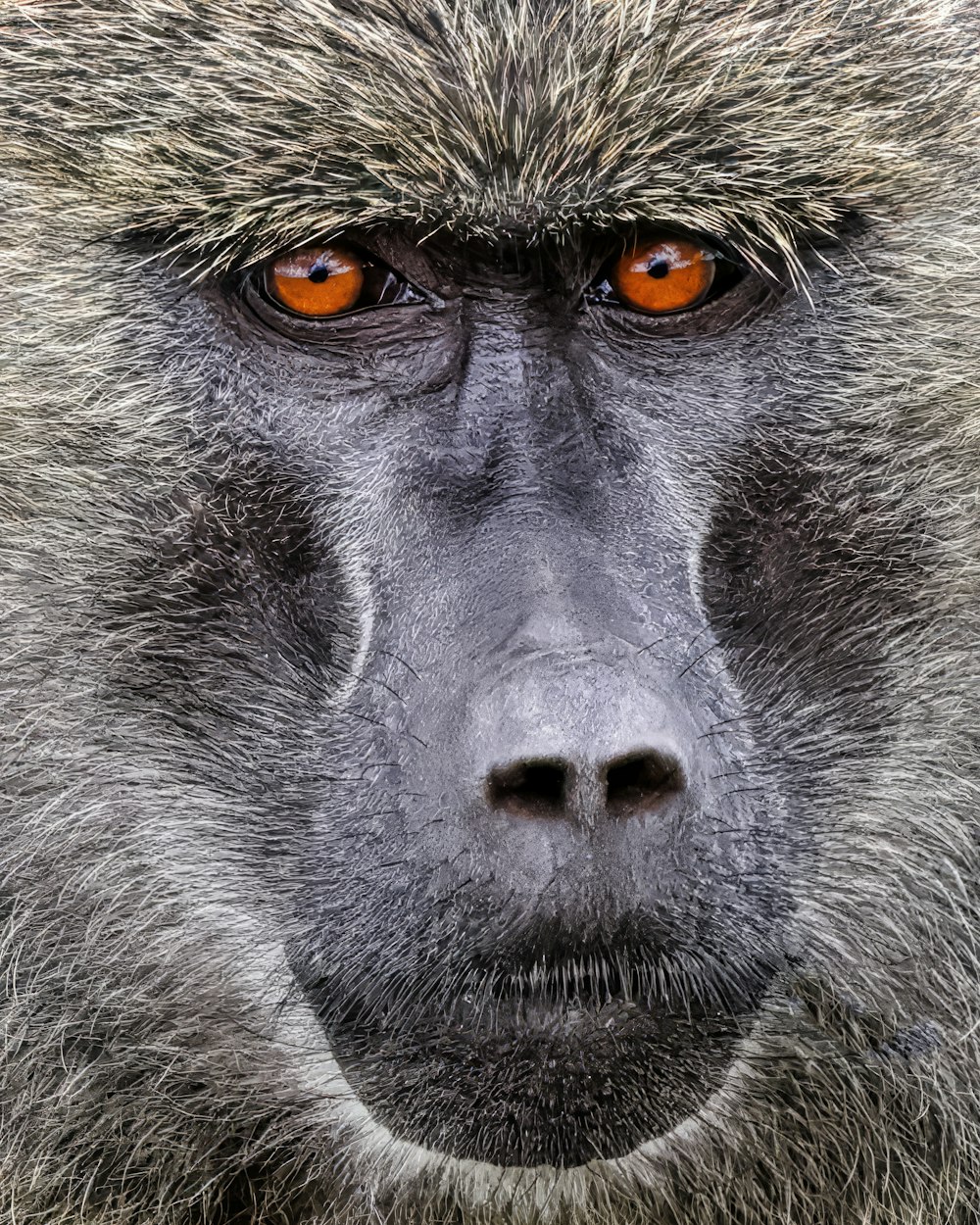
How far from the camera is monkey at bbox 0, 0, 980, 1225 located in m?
2.57

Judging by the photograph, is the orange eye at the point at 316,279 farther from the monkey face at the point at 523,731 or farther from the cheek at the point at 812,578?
the cheek at the point at 812,578

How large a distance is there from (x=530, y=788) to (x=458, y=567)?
0.46m

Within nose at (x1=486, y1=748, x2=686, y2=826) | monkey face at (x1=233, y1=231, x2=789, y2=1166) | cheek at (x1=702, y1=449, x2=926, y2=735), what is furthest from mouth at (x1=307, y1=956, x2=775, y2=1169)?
cheek at (x1=702, y1=449, x2=926, y2=735)

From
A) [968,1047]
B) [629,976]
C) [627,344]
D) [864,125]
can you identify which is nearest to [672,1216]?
[968,1047]

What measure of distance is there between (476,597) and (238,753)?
0.59m

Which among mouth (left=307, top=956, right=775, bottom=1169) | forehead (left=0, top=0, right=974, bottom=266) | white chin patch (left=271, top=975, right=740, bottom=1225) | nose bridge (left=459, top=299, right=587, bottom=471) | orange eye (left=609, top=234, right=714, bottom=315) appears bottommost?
white chin patch (left=271, top=975, right=740, bottom=1225)

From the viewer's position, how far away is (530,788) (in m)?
Result: 2.32

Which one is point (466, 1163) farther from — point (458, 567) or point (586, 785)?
point (458, 567)

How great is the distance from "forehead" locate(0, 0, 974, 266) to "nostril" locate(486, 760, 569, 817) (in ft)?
3.67

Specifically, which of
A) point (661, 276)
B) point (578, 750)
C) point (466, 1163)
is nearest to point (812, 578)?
point (661, 276)

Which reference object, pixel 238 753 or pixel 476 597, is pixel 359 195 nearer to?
pixel 476 597

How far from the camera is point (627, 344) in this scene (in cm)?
298

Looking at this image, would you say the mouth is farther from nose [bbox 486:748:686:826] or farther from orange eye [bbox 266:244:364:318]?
orange eye [bbox 266:244:364:318]

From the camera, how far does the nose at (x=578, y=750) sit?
7.43ft
